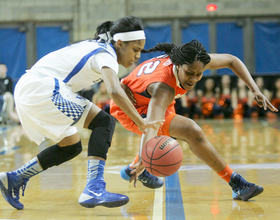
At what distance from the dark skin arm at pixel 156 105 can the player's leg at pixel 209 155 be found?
9.6 inches

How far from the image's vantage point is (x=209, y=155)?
256 centimetres

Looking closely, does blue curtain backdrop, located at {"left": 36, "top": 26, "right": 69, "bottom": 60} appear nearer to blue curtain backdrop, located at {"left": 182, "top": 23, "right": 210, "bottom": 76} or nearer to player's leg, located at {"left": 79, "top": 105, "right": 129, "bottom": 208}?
blue curtain backdrop, located at {"left": 182, "top": 23, "right": 210, "bottom": 76}

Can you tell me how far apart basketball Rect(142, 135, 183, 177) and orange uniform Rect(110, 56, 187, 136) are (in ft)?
1.13

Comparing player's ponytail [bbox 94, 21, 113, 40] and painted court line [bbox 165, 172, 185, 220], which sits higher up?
player's ponytail [bbox 94, 21, 113, 40]

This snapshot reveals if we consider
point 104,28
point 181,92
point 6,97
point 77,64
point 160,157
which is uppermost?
point 104,28

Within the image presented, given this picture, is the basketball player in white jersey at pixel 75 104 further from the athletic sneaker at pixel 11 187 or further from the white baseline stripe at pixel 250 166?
the white baseline stripe at pixel 250 166

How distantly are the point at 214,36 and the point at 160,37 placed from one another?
6.58 ft

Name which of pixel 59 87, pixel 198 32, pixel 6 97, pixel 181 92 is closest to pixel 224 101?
pixel 198 32

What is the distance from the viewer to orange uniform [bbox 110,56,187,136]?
269 centimetres

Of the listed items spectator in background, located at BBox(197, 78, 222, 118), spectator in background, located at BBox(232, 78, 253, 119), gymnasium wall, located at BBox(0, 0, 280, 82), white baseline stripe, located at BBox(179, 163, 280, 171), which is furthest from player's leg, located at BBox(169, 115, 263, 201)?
gymnasium wall, located at BBox(0, 0, 280, 82)

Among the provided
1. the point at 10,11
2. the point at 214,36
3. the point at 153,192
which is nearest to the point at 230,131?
the point at 153,192

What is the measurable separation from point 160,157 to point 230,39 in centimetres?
1114

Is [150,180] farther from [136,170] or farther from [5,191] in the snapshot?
[5,191]

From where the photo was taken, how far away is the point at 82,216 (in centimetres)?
225
